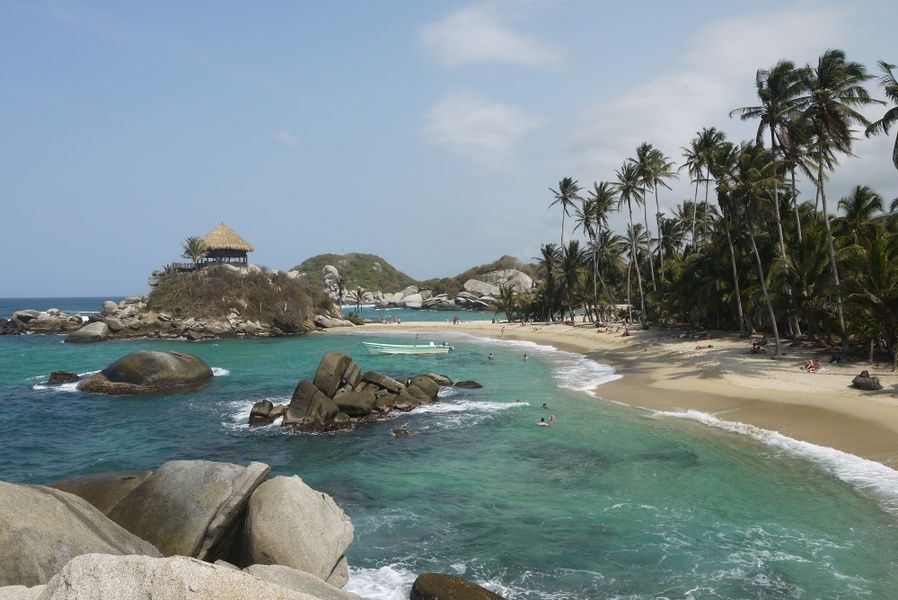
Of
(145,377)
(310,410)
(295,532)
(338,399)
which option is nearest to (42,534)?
(295,532)

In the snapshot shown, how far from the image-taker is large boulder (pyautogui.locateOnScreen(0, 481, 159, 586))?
766 cm

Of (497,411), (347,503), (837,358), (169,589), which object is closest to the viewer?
(169,589)

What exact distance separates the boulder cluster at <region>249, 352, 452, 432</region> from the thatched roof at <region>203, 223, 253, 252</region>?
6402 centimetres

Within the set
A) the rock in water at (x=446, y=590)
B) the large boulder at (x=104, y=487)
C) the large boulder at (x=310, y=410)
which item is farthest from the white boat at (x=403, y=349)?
the rock in water at (x=446, y=590)

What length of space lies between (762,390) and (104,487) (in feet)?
95.3

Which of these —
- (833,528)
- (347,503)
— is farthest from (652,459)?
(347,503)

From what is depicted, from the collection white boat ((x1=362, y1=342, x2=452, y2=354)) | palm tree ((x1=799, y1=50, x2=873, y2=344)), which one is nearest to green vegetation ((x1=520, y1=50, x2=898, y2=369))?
palm tree ((x1=799, y1=50, x2=873, y2=344))

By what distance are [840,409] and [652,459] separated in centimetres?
1007

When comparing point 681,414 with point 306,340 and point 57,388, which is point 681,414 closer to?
point 57,388

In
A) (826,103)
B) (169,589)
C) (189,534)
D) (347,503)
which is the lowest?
(347,503)

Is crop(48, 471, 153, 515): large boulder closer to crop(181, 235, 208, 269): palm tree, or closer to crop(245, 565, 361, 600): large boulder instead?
crop(245, 565, 361, 600): large boulder

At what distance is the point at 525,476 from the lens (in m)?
19.1

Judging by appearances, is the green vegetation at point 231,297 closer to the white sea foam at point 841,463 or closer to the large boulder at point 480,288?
the white sea foam at point 841,463

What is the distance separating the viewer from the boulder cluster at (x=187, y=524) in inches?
306
